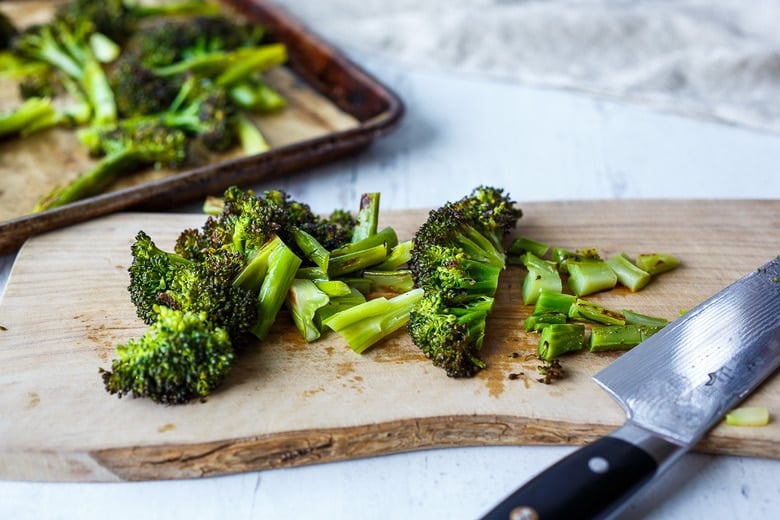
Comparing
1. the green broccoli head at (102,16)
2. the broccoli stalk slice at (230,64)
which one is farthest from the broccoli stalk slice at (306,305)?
the green broccoli head at (102,16)

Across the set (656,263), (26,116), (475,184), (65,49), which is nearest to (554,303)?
(656,263)

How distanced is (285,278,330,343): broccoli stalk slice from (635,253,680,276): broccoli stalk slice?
100cm

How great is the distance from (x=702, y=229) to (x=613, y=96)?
141 cm

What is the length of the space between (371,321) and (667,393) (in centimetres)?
78

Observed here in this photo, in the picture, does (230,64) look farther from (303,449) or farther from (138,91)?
(303,449)

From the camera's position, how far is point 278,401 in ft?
6.75

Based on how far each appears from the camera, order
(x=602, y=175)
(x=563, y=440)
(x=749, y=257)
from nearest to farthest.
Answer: (x=563, y=440), (x=749, y=257), (x=602, y=175)

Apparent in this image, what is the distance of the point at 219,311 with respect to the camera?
6.91 feet

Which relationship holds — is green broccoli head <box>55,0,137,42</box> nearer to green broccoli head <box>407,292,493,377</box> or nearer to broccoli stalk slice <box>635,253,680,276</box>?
green broccoli head <box>407,292,493,377</box>

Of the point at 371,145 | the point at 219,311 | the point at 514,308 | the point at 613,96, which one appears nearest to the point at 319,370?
the point at 219,311

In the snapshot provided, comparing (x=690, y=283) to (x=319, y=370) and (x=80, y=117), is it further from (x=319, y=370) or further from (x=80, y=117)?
(x=80, y=117)

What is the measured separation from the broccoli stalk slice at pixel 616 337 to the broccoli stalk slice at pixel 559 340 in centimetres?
4

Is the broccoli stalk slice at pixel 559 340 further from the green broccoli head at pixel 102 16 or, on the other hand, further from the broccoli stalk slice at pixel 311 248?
the green broccoli head at pixel 102 16

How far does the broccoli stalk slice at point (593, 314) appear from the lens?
2305 mm
